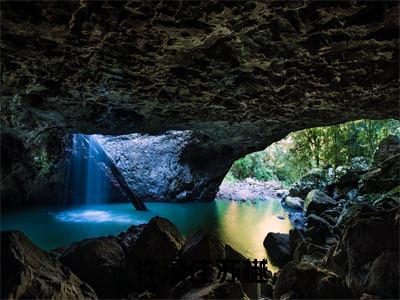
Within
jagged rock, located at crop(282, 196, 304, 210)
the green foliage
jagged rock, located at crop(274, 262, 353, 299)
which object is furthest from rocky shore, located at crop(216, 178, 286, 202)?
jagged rock, located at crop(274, 262, 353, 299)

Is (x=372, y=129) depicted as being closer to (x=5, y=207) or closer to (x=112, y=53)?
(x=112, y=53)

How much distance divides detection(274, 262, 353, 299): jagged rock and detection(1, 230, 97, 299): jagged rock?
254cm

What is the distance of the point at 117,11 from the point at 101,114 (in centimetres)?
437

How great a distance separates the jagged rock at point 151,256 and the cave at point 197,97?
2cm

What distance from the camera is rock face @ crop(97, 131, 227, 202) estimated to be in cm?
1562

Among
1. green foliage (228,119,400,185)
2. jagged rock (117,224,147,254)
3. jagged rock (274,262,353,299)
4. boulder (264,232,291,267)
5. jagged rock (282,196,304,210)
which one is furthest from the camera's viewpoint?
green foliage (228,119,400,185)

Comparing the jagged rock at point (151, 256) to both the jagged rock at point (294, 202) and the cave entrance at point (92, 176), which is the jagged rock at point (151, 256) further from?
the jagged rock at point (294, 202)

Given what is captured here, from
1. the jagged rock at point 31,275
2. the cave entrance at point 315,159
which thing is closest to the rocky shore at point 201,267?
the jagged rock at point 31,275

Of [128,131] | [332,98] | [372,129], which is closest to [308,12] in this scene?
[332,98]

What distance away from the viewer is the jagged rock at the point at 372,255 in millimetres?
3607

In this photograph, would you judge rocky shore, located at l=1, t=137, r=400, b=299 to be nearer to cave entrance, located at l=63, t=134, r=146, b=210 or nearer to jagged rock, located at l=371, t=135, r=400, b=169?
jagged rock, located at l=371, t=135, r=400, b=169

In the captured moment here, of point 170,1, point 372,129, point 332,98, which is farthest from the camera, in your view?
point 372,129

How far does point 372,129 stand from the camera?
15711 millimetres

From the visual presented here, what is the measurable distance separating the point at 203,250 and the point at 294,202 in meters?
10.9
